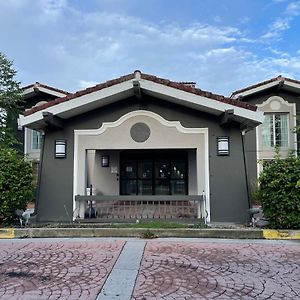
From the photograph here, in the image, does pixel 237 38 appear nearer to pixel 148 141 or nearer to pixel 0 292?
pixel 148 141

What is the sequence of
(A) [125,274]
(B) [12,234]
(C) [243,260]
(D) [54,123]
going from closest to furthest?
(A) [125,274] < (C) [243,260] < (B) [12,234] < (D) [54,123]

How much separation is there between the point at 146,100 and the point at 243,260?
17.2ft

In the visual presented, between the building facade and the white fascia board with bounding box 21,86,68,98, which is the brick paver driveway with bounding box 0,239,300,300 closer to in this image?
the building facade

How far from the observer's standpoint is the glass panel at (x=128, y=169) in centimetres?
1487

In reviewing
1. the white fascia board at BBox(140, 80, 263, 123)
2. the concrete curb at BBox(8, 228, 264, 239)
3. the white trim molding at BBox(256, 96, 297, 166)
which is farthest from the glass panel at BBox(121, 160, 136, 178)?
the concrete curb at BBox(8, 228, 264, 239)

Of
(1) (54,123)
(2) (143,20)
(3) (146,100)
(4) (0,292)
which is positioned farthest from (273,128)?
(4) (0,292)

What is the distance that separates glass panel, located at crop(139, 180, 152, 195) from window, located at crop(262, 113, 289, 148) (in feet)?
21.0

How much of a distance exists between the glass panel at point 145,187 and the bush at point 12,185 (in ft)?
22.0

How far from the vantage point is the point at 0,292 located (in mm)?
4184

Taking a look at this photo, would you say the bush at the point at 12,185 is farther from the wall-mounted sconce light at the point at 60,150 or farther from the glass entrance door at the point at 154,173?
the glass entrance door at the point at 154,173

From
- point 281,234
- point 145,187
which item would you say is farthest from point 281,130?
point 281,234

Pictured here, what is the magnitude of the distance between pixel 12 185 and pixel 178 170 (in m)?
7.95

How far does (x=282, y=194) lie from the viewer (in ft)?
24.3

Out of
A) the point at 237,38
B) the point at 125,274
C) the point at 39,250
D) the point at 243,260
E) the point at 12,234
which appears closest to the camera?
the point at 125,274
